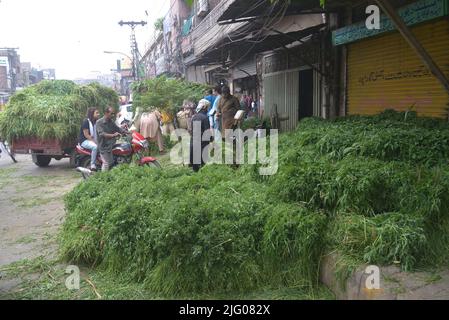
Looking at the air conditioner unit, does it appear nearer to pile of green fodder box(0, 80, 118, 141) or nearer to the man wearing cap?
pile of green fodder box(0, 80, 118, 141)

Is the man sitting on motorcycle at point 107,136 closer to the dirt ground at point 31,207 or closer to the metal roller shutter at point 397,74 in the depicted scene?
the dirt ground at point 31,207

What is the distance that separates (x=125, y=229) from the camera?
4137 mm

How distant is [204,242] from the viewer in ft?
12.0

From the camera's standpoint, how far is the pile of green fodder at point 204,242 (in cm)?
366

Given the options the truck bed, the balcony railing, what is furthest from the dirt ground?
the balcony railing

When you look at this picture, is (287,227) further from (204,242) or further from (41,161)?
(41,161)

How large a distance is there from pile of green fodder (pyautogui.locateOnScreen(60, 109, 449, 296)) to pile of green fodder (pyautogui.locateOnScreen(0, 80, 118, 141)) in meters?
6.90

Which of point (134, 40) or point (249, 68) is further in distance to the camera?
point (134, 40)

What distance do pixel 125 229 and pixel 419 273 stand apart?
261cm

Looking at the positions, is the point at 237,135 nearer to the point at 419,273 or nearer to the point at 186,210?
the point at 186,210

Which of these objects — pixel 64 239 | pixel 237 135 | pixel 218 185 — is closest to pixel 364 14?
pixel 237 135

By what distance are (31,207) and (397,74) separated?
6832 mm

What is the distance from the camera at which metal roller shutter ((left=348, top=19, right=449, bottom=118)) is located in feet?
21.2

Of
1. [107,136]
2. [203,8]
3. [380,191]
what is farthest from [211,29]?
[380,191]
